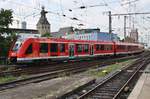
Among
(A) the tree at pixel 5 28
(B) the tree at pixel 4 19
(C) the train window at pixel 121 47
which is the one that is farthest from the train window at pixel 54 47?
(C) the train window at pixel 121 47

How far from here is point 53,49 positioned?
35.9m

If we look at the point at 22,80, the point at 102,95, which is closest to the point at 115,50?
the point at 22,80

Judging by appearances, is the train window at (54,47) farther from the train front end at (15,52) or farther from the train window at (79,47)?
the train window at (79,47)

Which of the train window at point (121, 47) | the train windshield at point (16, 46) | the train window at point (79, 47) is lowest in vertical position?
the train window at point (121, 47)

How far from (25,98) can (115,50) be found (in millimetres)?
46340

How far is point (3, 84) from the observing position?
18.0m

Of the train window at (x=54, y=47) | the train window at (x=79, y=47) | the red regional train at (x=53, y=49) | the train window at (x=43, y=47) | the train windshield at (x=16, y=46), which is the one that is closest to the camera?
the red regional train at (x=53, y=49)

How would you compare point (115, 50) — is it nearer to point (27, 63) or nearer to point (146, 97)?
point (27, 63)

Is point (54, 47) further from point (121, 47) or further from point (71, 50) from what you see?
point (121, 47)

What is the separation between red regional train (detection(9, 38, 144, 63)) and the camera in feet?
102

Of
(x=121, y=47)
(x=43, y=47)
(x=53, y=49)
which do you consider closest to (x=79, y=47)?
(x=53, y=49)

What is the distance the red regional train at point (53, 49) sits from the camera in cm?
3114

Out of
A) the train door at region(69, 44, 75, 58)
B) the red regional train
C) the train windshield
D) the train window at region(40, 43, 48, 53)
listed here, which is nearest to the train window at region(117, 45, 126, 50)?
the red regional train

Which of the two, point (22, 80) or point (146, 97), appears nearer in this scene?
point (146, 97)
